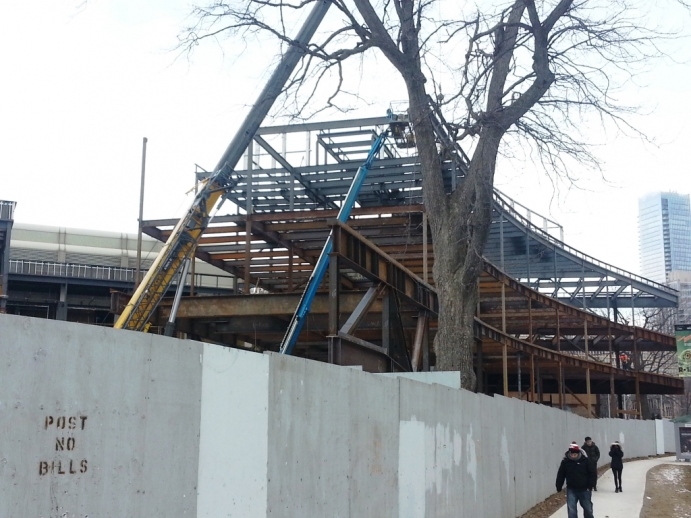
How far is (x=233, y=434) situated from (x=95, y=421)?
149 centimetres

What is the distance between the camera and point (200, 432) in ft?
18.1

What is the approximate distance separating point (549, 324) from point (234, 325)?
18.4 m

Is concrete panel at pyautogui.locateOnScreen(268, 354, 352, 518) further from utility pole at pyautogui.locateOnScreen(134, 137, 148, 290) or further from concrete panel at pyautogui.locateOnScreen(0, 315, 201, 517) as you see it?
utility pole at pyautogui.locateOnScreen(134, 137, 148, 290)

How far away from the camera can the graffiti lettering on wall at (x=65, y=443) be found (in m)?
4.28

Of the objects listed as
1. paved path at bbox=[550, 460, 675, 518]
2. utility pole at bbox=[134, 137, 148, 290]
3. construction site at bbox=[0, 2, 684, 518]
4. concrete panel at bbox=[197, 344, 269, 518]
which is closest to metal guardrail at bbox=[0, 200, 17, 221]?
construction site at bbox=[0, 2, 684, 518]

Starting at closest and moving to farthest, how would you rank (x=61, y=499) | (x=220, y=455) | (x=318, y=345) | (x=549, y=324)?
(x=61, y=499), (x=220, y=455), (x=318, y=345), (x=549, y=324)

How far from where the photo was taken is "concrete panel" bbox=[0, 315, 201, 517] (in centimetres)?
416

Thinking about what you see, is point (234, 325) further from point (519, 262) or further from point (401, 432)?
point (519, 262)

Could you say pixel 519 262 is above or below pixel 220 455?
above

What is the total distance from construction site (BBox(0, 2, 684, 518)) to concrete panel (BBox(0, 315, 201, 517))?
0.01 metres

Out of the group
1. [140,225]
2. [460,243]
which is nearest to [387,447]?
[460,243]

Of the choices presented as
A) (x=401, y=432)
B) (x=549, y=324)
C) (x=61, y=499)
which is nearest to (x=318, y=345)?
(x=549, y=324)

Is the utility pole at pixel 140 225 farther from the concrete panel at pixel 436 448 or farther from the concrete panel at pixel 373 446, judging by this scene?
the concrete panel at pixel 373 446

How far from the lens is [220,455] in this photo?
18.8ft
